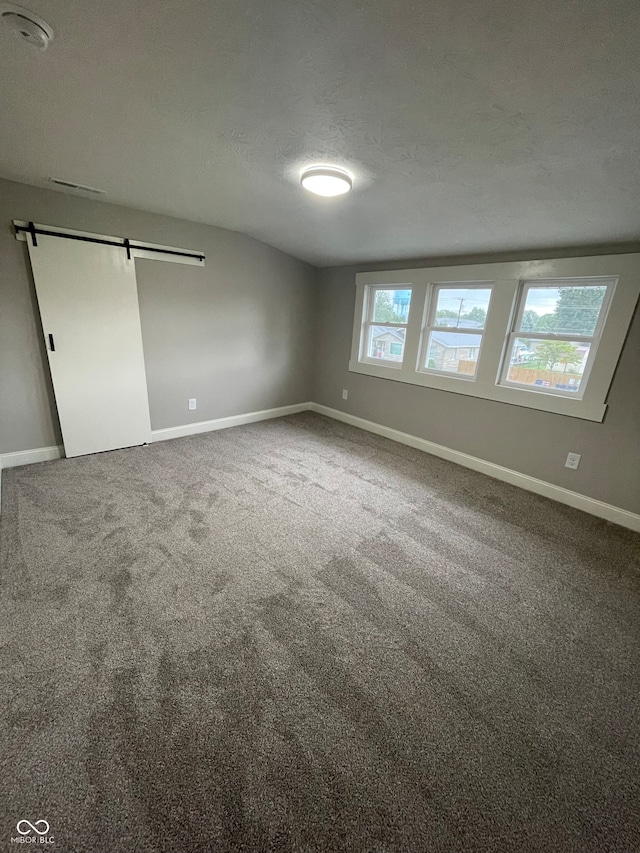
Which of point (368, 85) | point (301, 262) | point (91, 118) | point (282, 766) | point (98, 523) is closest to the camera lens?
point (282, 766)

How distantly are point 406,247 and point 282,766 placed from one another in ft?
12.3

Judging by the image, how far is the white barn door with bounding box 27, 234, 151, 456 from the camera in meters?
2.83

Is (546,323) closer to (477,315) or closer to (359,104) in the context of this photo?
(477,315)

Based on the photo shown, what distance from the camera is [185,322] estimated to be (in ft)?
11.9

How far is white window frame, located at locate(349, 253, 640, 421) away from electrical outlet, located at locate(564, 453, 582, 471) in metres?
0.34

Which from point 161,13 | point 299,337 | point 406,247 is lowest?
point 299,337

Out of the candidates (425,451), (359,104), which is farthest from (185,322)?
(425,451)

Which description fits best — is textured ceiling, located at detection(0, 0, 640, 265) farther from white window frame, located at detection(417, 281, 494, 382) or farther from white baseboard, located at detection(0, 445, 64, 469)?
white baseboard, located at detection(0, 445, 64, 469)

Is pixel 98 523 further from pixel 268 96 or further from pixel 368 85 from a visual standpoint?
pixel 368 85

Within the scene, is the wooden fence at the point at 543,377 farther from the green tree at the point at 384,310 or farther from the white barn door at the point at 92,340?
the white barn door at the point at 92,340

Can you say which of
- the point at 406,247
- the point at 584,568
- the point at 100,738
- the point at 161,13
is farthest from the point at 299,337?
the point at 100,738

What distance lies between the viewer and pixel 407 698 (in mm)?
1359

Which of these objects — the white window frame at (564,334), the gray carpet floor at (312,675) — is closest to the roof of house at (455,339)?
the white window frame at (564,334)

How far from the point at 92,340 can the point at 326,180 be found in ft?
8.18
